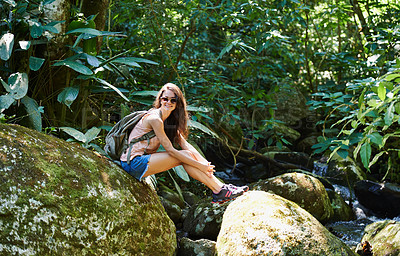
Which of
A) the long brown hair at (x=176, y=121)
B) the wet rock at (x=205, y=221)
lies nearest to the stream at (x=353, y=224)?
the wet rock at (x=205, y=221)

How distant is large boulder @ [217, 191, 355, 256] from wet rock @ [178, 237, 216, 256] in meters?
0.39

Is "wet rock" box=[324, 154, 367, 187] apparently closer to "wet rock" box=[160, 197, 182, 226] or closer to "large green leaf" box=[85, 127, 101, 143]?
"wet rock" box=[160, 197, 182, 226]

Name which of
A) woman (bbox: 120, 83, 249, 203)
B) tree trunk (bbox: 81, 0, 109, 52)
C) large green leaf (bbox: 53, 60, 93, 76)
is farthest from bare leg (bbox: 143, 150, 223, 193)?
tree trunk (bbox: 81, 0, 109, 52)

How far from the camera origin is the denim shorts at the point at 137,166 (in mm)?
2799

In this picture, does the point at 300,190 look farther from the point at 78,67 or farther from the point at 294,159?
the point at 78,67

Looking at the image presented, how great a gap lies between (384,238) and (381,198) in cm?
248

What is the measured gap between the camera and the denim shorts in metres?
2.80

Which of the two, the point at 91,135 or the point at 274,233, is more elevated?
the point at 91,135

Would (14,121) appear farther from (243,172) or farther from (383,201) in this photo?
(383,201)

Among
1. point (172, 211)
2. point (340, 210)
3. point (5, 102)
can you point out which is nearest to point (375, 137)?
point (172, 211)

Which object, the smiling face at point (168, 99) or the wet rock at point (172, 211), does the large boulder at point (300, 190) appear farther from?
the smiling face at point (168, 99)

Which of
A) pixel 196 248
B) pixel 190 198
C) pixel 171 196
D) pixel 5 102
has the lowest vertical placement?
pixel 190 198

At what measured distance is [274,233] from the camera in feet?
7.61

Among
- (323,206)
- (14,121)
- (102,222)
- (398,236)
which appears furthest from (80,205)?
(323,206)
